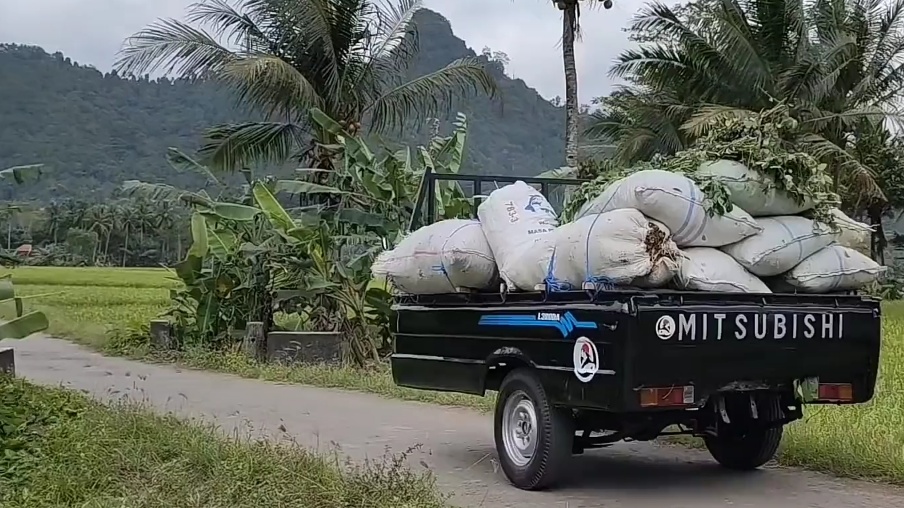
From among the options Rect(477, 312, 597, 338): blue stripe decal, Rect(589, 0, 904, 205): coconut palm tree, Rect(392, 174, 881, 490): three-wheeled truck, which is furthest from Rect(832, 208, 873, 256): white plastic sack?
Rect(589, 0, 904, 205): coconut palm tree

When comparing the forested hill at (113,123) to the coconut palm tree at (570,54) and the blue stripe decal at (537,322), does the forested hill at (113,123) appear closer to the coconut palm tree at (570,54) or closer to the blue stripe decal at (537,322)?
the coconut palm tree at (570,54)

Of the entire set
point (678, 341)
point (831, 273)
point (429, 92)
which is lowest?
point (678, 341)

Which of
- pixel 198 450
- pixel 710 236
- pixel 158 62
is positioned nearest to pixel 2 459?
pixel 198 450

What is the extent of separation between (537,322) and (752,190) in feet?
5.20

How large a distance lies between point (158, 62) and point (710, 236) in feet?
46.7

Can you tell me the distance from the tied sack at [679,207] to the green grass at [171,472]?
6.98 feet

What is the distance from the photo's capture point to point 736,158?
7.18 meters

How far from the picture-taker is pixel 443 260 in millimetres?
8023

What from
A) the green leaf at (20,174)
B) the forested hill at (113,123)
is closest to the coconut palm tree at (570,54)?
the green leaf at (20,174)

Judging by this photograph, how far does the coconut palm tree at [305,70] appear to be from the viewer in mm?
18734

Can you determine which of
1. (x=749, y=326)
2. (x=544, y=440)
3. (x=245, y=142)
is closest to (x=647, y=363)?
(x=749, y=326)

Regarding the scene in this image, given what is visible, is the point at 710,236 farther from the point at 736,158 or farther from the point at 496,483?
the point at 496,483

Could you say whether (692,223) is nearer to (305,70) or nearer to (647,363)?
(647,363)

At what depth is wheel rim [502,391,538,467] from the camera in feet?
23.8
